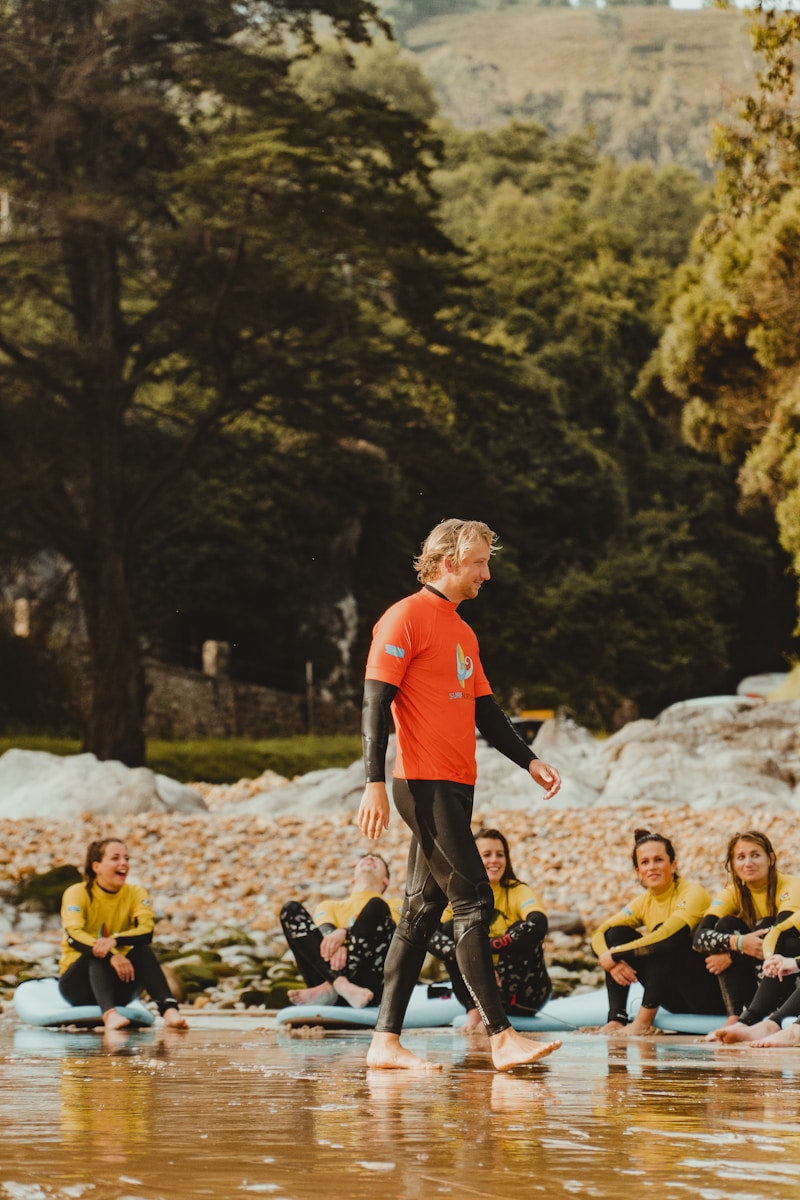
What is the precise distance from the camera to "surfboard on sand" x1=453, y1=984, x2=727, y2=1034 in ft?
24.5

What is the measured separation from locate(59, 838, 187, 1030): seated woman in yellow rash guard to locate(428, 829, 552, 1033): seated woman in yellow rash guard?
137 cm

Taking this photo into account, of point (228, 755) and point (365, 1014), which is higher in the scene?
point (228, 755)

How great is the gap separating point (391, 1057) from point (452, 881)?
0.68 metres

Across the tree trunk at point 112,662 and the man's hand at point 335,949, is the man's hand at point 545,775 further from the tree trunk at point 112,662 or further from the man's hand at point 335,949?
the tree trunk at point 112,662

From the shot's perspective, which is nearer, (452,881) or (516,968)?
(452,881)

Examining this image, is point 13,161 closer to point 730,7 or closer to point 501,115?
point 730,7

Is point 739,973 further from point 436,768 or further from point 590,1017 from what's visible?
point 436,768

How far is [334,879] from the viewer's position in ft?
47.3

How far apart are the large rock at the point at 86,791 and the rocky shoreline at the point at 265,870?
19.8 inches

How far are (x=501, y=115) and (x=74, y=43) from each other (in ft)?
530

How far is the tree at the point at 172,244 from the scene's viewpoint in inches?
910

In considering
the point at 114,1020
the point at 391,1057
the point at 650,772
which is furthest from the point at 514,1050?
the point at 650,772

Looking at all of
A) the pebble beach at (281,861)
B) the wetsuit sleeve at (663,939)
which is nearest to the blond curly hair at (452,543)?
the wetsuit sleeve at (663,939)

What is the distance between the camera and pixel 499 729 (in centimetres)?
564
